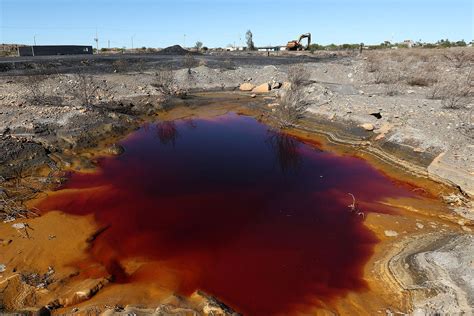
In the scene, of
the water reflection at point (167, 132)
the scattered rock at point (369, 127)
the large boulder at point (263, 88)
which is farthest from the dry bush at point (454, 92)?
the water reflection at point (167, 132)

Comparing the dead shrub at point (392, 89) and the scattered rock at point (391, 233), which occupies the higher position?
the dead shrub at point (392, 89)

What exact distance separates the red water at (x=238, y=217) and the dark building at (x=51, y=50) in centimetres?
3485

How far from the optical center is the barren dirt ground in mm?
5859

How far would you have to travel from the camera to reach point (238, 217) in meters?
8.45

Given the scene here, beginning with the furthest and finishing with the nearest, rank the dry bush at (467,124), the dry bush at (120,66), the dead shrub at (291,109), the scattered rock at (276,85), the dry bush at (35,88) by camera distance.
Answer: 1. the dry bush at (120,66)
2. the scattered rock at (276,85)
3. the dry bush at (35,88)
4. the dead shrub at (291,109)
5. the dry bush at (467,124)

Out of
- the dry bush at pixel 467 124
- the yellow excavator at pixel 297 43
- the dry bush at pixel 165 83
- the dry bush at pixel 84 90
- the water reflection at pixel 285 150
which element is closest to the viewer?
the dry bush at pixel 467 124

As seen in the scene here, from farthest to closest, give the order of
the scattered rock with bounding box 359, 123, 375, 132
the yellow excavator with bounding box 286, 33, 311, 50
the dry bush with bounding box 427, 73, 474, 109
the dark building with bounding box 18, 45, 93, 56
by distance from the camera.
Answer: the yellow excavator with bounding box 286, 33, 311, 50, the dark building with bounding box 18, 45, 93, 56, the dry bush with bounding box 427, 73, 474, 109, the scattered rock with bounding box 359, 123, 375, 132

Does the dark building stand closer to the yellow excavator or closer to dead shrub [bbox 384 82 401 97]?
the yellow excavator

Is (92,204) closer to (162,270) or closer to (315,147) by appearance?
(162,270)

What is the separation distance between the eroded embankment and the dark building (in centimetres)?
3954

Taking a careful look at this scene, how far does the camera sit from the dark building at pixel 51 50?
39.0 m

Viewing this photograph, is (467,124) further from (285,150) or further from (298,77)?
(298,77)

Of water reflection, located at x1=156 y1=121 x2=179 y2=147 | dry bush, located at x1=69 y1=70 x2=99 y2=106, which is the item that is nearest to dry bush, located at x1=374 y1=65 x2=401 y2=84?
water reflection, located at x1=156 y1=121 x2=179 y2=147

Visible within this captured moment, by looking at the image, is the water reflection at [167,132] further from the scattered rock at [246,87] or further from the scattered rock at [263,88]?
the scattered rock at [246,87]
